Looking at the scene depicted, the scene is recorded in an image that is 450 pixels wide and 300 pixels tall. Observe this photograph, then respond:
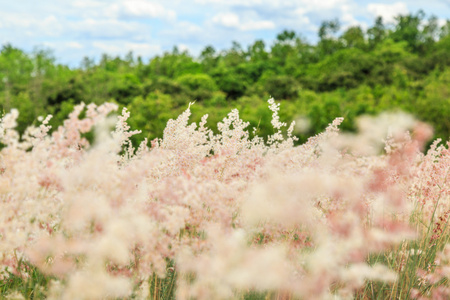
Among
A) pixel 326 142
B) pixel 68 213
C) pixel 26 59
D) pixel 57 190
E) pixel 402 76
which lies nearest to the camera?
pixel 68 213

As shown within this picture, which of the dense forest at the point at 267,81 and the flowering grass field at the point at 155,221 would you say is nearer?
the flowering grass field at the point at 155,221

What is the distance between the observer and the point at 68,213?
2168 millimetres

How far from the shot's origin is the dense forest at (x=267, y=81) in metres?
18.7

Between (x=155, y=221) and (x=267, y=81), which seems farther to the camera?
(x=267, y=81)

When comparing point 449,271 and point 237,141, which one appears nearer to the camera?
point 449,271

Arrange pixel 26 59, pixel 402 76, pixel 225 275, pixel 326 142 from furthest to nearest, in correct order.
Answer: pixel 26 59
pixel 402 76
pixel 326 142
pixel 225 275

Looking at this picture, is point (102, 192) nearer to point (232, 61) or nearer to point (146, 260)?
point (146, 260)

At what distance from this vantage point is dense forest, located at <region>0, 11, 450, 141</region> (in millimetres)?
18673

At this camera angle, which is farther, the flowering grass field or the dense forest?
the dense forest

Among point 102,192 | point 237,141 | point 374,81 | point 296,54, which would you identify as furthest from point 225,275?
point 296,54

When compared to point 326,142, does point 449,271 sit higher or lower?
lower

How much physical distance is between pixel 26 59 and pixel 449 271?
4587 cm

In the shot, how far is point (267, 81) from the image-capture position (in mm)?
36812

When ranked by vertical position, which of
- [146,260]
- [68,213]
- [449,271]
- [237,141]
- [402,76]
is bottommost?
[449,271]
